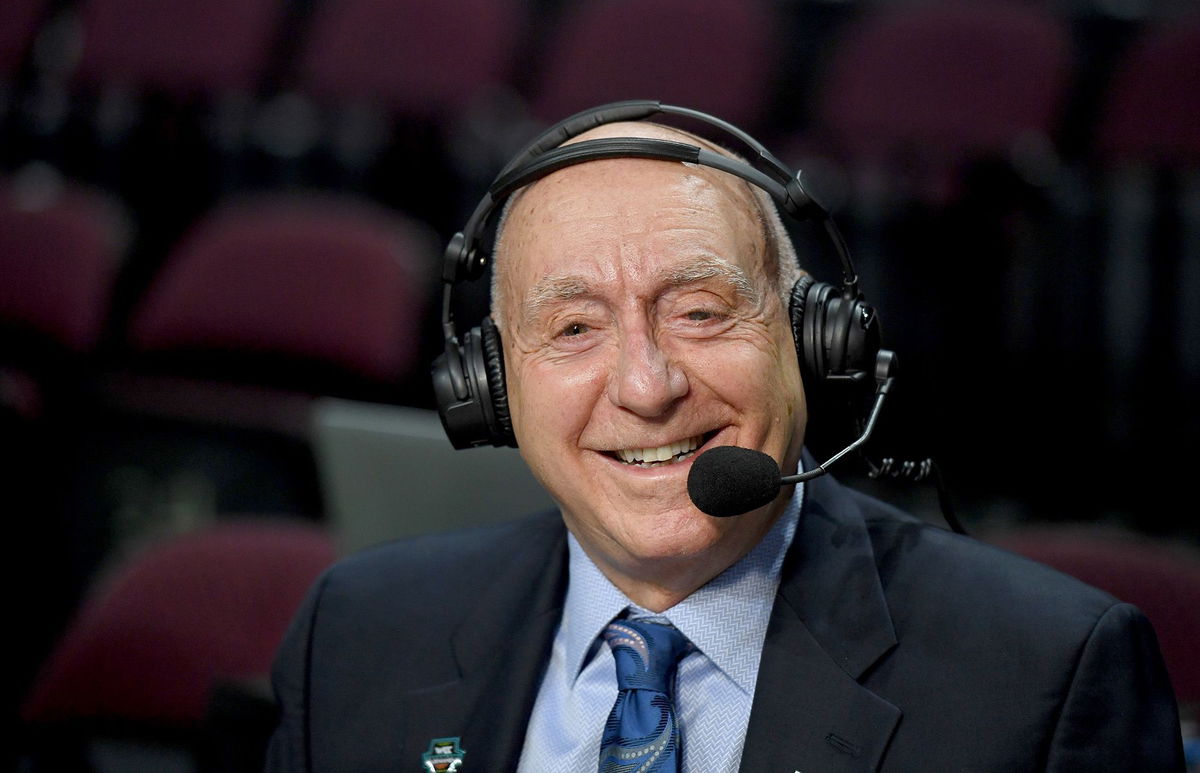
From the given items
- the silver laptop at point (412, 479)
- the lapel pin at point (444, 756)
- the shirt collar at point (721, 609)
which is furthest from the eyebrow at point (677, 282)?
the lapel pin at point (444, 756)

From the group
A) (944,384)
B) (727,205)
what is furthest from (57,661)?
(944,384)

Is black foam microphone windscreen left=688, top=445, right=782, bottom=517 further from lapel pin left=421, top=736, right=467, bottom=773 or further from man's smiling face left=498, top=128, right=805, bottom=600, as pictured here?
lapel pin left=421, top=736, right=467, bottom=773

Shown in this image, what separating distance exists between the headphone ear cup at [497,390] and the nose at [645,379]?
0.60ft

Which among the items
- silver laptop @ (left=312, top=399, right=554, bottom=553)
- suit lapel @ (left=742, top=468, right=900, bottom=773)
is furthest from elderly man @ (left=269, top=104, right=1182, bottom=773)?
silver laptop @ (left=312, top=399, right=554, bottom=553)

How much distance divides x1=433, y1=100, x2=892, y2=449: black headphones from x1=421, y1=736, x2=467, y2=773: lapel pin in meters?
0.35

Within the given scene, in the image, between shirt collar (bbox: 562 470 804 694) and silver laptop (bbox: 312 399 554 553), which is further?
silver laptop (bbox: 312 399 554 553)

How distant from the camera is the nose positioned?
4.33 ft

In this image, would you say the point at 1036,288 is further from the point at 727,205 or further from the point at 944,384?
the point at 727,205

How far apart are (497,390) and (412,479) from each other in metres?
0.36

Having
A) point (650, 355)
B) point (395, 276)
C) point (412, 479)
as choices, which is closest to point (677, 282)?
point (650, 355)

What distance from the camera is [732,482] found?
49.1 inches

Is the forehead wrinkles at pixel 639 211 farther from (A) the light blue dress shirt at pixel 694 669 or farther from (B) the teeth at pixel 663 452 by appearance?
(A) the light blue dress shirt at pixel 694 669

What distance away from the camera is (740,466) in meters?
1.25

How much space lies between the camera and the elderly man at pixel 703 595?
4.32ft
